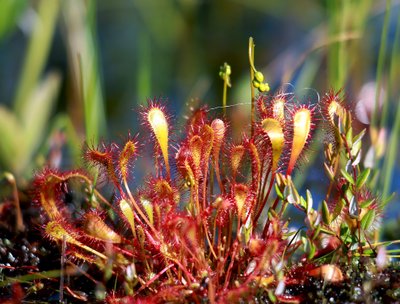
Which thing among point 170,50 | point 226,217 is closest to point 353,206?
point 226,217

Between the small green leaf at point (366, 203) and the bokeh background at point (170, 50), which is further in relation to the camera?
the bokeh background at point (170, 50)

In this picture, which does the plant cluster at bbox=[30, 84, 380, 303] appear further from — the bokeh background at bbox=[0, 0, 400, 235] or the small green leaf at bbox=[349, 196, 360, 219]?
the bokeh background at bbox=[0, 0, 400, 235]

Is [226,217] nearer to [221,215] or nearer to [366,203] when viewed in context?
[221,215]

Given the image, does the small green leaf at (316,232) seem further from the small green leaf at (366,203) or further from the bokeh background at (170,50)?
the bokeh background at (170,50)

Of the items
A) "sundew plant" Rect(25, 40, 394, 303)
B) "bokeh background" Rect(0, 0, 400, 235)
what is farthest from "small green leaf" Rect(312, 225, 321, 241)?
"bokeh background" Rect(0, 0, 400, 235)

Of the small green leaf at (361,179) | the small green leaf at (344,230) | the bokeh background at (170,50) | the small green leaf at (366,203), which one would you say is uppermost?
the bokeh background at (170,50)

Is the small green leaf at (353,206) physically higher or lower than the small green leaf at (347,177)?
lower

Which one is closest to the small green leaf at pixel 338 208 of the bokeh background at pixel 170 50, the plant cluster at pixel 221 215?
the plant cluster at pixel 221 215
